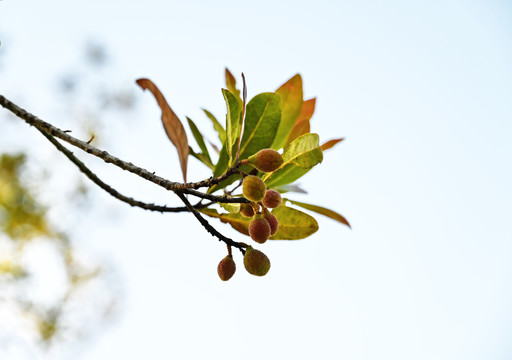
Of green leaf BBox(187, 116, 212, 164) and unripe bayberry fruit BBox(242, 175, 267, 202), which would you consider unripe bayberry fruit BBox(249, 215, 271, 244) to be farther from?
green leaf BBox(187, 116, 212, 164)

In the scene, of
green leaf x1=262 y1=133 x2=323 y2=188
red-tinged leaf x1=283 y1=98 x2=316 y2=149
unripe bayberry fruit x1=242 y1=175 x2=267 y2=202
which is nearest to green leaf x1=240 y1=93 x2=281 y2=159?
red-tinged leaf x1=283 y1=98 x2=316 y2=149

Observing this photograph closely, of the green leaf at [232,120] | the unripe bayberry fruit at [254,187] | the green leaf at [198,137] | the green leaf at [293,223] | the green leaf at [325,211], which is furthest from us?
the green leaf at [198,137]

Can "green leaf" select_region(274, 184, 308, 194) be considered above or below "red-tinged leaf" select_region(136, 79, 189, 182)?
below

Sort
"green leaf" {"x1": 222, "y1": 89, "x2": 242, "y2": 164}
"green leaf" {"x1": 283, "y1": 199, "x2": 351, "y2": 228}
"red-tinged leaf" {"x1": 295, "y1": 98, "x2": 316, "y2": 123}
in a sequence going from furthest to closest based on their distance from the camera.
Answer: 1. "red-tinged leaf" {"x1": 295, "y1": 98, "x2": 316, "y2": 123}
2. "green leaf" {"x1": 283, "y1": 199, "x2": 351, "y2": 228}
3. "green leaf" {"x1": 222, "y1": 89, "x2": 242, "y2": 164}

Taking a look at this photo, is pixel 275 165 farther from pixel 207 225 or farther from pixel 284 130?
pixel 284 130

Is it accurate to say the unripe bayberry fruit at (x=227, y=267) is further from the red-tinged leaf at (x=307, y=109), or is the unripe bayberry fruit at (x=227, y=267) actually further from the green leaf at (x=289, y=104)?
the red-tinged leaf at (x=307, y=109)

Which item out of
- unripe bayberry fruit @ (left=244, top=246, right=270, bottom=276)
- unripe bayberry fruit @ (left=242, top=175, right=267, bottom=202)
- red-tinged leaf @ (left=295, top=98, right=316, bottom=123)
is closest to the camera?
unripe bayberry fruit @ (left=242, top=175, right=267, bottom=202)

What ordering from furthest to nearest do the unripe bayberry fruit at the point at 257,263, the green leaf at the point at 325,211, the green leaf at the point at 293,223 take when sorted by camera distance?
the green leaf at the point at 325,211
the green leaf at the point at 293,223
the unripe bayberry fruit at the point at 257,263

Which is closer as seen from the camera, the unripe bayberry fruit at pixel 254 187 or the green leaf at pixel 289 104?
the unripe bayberry fruit at pixel 254 187

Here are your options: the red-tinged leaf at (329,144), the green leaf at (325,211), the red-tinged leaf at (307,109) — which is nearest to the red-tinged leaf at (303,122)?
the red-tinged leaf at (307,109)
